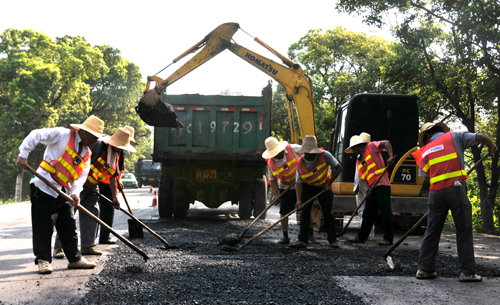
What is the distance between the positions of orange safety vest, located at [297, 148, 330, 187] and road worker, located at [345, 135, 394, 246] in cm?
74

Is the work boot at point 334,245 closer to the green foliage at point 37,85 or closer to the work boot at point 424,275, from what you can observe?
the work boot at point 424,275

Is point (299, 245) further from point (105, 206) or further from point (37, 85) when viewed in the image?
point (37, 85)

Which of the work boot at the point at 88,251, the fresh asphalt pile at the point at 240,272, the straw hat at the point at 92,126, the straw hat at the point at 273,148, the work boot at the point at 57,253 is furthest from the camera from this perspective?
the straw hat at the point at 273,148

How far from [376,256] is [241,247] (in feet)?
6.15

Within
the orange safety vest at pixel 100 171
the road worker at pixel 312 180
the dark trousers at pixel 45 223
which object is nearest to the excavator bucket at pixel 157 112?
the orange safety vest at pixel 100 171

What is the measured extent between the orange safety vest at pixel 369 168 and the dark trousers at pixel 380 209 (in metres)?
0.19

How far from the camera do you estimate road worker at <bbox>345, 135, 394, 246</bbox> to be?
7.37m

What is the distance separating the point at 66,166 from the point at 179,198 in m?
5.93

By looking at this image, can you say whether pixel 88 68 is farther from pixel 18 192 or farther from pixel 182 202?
pixel 182 202

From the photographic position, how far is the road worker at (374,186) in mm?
7371

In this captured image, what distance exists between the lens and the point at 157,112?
9938 mm

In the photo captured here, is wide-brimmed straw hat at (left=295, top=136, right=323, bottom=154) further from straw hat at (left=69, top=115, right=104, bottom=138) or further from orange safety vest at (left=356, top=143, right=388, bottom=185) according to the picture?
straw hat at (left=69, top=115, right=104, bottom=138)

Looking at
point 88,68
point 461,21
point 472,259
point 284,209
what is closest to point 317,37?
point 88,68

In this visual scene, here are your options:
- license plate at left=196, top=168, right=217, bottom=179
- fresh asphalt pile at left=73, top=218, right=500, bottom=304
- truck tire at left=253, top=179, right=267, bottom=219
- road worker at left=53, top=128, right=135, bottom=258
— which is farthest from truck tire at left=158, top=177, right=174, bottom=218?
road worker at left=53, top=128, right=135, bottom=258
